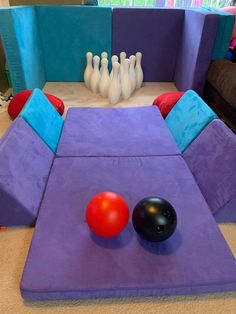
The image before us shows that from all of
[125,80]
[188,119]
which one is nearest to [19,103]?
[125,80]

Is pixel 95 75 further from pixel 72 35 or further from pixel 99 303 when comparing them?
pixel 99 303

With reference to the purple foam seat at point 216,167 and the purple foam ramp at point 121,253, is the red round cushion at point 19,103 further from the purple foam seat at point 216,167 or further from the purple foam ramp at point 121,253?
the purple foam seat at point 216,167

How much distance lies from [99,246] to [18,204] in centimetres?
41

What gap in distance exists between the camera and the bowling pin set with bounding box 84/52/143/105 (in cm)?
Result: 242

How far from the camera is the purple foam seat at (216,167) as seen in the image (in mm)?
1249

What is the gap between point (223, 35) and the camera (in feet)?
7.39

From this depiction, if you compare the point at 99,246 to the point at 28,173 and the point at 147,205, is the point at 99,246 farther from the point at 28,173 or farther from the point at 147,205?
the point at 28,173

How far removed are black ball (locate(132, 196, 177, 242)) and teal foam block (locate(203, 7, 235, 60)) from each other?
1.82 meters

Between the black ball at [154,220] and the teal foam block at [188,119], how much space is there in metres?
0.70

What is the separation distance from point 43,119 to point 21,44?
91cm

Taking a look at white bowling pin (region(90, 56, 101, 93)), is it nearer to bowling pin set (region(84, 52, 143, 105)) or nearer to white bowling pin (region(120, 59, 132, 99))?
bowling pin set (region(84, 52, 143, 105))

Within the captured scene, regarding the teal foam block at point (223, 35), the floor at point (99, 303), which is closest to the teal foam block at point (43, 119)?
the floor at point (99, 303)

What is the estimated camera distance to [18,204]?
117 cm

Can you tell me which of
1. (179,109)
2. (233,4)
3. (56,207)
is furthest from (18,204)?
(233,4)
